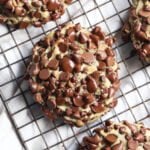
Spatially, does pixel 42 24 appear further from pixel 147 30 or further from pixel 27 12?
pixel 147 30

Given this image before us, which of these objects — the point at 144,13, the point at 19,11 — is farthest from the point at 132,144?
the point at 19,11

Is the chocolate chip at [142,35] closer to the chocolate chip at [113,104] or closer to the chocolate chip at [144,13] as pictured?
the chocolate chip at [144,13]

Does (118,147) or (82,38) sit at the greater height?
(82,38)

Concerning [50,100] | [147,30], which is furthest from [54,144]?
[147,30]

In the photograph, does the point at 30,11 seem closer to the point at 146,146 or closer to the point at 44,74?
the point at 44,74

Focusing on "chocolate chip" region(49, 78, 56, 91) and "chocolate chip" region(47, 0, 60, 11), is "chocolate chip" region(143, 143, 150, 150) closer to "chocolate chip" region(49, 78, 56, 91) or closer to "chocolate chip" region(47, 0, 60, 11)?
"chocolate chip" region(49, 78, 56, 91)

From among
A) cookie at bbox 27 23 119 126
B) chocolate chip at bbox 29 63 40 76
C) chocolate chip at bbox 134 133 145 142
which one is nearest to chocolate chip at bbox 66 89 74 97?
cookie at bbox 27 23 119 126

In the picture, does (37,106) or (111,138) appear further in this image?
(37,106)
